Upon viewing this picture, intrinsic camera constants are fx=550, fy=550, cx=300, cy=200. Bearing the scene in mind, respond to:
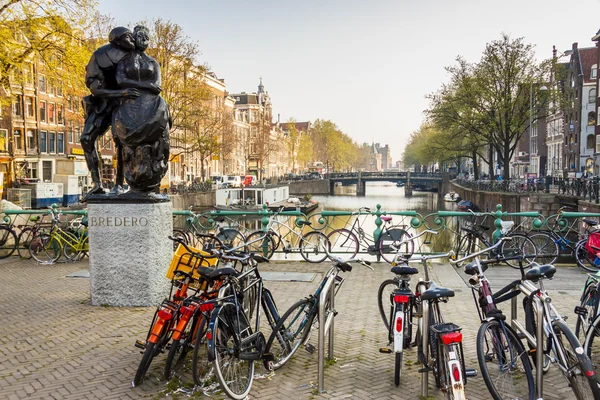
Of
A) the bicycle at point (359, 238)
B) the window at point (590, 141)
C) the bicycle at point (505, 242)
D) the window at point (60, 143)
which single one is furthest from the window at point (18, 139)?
the window at point (590, 141)

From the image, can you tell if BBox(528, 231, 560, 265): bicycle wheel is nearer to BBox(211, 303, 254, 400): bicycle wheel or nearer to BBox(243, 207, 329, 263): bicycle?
BBox(243, 207, 329, 263): bicycle

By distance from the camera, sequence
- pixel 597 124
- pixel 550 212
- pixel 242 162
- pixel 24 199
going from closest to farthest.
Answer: pixel 550 212
pixel 24 199
pixel 597 124
pixel 242 162

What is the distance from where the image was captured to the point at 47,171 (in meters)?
43.1

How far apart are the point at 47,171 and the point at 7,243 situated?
33821 millimetres

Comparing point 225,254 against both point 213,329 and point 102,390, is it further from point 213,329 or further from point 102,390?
point 102,390

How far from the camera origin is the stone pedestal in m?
7.40

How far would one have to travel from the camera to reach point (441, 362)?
14.2ft

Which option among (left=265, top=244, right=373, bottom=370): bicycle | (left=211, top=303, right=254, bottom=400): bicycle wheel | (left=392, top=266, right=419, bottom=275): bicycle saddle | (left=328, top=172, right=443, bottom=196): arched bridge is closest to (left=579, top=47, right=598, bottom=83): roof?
(left=328, top=172, right=443, bottom=196): arched bridge

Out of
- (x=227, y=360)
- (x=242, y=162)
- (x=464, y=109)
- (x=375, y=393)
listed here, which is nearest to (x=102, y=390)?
(x=227, y=360)

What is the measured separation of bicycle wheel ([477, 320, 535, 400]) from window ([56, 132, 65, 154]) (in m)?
45.6

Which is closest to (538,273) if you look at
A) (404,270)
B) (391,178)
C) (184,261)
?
(404,270)

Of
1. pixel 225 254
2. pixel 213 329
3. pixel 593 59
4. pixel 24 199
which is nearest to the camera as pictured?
pixel 213 329

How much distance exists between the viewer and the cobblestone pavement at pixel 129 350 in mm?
4652

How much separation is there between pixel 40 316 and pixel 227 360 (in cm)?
380
